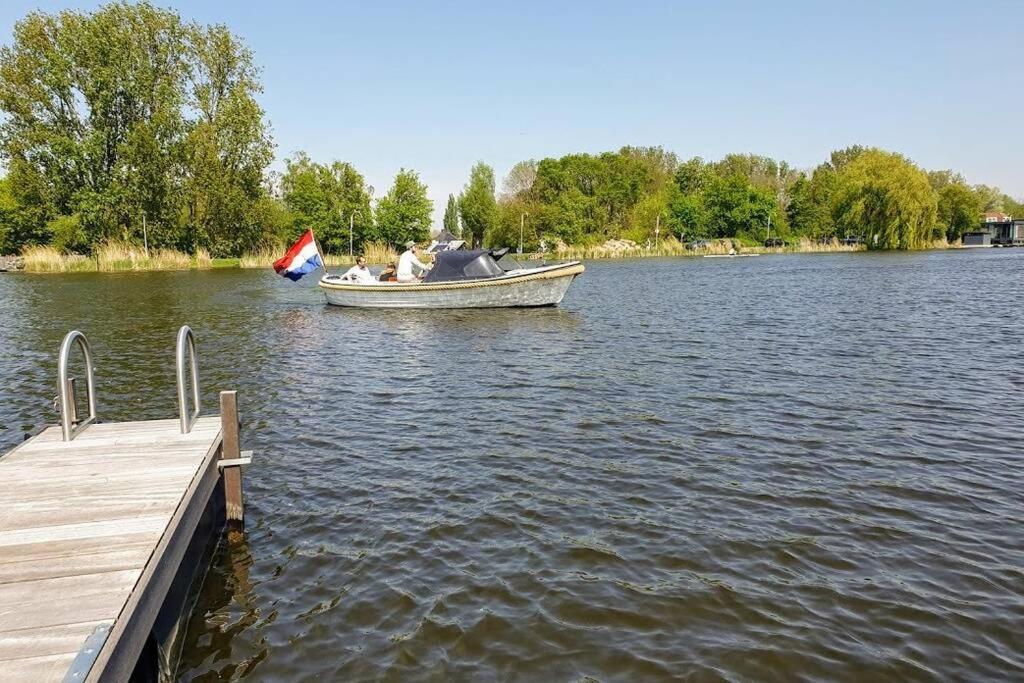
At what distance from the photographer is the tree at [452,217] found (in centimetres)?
9644

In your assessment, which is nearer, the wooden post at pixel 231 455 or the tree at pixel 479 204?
the wooden post at pixel 231 455

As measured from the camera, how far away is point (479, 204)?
91375 millimetres

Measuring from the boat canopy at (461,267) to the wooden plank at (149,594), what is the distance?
18.1 metres

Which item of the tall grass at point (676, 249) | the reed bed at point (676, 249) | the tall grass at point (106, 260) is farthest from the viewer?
the tall grass at point (676, 249)

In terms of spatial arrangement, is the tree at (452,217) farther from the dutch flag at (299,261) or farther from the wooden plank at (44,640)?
the wooden plank at (44,640)

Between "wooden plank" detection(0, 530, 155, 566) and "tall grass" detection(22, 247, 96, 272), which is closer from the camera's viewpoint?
"wooden plank" detection(0, 530, 155, 566)

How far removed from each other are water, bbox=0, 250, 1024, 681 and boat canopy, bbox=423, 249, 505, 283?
7.19 metres

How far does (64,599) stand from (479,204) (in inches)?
3525

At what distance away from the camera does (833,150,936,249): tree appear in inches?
2945

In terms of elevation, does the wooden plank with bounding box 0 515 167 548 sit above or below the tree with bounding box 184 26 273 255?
below

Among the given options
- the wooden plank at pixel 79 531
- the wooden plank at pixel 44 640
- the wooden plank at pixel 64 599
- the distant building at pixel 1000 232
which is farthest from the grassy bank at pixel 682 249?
the wooden plank at pixel 44 640

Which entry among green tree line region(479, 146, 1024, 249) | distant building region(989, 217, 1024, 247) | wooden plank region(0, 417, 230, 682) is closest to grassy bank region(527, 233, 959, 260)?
green tree line region(479, 146, 1024, 249)

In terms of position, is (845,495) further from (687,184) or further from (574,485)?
(687,184)

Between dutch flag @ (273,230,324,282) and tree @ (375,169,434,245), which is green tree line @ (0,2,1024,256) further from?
dutch flag @ (273,230,324,282)
